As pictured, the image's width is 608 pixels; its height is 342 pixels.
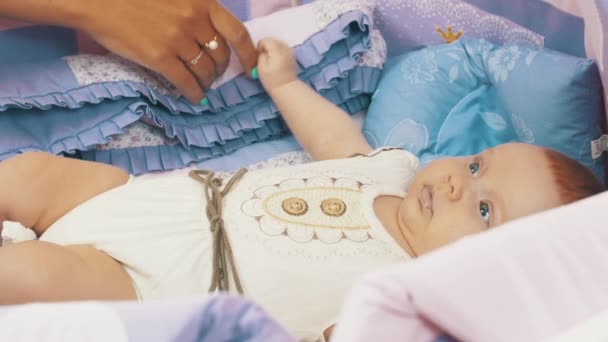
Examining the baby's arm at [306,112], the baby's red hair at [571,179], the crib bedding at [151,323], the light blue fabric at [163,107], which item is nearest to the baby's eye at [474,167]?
the baby's red hair at [571,179]

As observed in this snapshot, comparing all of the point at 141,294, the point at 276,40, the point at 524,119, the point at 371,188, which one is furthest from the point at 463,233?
the point at 276,40

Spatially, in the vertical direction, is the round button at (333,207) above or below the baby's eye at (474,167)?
below

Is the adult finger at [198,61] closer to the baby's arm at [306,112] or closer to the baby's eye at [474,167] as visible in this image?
the baby's arm at [306,112]

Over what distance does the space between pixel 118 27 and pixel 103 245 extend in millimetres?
385

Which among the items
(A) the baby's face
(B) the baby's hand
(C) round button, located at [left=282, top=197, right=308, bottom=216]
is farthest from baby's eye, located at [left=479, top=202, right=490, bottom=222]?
(B) the baby's hand

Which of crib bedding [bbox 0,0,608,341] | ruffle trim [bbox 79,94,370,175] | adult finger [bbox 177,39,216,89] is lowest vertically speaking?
ruffle trim [bbox 79,94,370,175]

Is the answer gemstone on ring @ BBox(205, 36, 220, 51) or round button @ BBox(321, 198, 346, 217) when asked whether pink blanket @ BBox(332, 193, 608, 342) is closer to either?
round button @ BBox(321, 198, 346, 217)

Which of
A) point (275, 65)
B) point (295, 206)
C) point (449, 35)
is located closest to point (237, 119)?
point (275, 65)

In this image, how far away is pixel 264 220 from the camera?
94 cm

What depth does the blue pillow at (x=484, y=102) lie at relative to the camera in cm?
105

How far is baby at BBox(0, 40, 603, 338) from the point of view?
2.85 ft

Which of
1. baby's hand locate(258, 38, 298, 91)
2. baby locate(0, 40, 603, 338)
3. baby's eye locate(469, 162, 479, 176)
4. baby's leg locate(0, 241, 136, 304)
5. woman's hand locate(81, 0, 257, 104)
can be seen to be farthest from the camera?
baby's hand locate(258, 38, 298, 91)

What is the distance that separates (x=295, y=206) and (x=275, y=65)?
1.17 ft

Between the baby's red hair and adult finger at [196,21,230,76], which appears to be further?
adult finger at [196,21,230,76]
